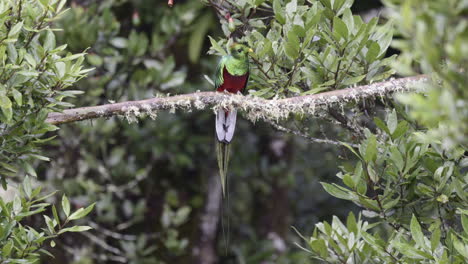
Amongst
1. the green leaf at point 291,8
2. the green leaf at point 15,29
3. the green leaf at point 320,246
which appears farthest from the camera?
the green leaf at point 291,8

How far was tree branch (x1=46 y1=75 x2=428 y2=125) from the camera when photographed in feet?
8.40

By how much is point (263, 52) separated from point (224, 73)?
2.53 feet

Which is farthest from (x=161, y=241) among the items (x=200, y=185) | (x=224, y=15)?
(x=224, y=15)

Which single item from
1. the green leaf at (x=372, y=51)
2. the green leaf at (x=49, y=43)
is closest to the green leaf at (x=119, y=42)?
the green leaf at (x=49, y=43)

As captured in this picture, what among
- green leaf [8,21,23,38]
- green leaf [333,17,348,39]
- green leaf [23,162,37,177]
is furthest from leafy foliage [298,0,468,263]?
green leaf [8,21,23,38]

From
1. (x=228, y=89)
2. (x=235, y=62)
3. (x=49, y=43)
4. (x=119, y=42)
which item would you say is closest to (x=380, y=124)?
(x=235, y=62)

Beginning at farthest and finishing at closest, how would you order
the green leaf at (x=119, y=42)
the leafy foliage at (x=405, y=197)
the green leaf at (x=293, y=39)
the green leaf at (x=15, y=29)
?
1. the green leaf at (x=119, y=42)
2. the green leaf at (x=293, y=39)
3. the green leaf at (x=15, y=29)
4. the leafy foliage at (x=405, y=197)

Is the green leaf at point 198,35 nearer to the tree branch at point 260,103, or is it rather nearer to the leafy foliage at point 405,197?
the tree branch at point 260,103

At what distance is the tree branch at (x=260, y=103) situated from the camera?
256cm

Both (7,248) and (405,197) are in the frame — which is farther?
(405,197)

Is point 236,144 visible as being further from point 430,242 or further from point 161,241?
point 430,242

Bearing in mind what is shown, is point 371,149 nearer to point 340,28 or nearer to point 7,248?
point 340,28

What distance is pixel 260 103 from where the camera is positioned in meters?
2.64

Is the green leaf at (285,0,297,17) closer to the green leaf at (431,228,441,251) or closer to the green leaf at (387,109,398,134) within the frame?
the green leaf at (387,109,398,134)
